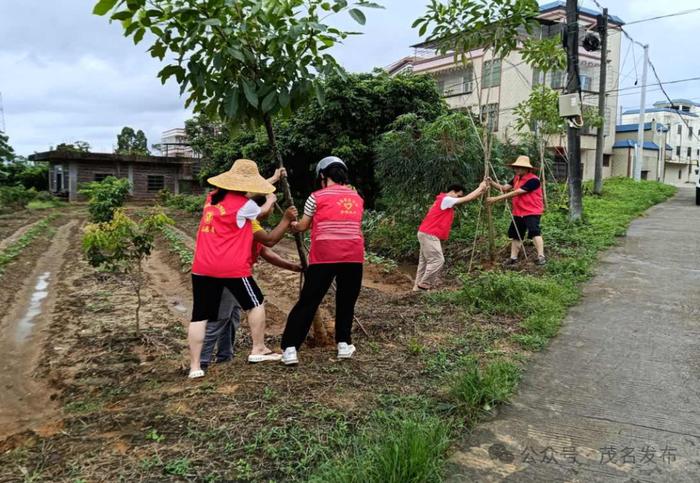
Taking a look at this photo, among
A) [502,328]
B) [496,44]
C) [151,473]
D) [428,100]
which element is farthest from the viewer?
[428,100]

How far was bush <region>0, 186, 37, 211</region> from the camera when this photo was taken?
Answer: 86.9 ft

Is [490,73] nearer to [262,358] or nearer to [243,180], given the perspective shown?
[243,180]

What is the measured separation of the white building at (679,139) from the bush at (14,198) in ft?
143

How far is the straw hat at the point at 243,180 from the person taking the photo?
13.1ft

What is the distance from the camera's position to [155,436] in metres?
2.98

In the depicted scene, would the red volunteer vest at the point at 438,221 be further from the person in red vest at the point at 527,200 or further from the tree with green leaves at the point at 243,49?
the tree with green leaves at the point at 243,49

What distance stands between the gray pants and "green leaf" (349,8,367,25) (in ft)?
7.58

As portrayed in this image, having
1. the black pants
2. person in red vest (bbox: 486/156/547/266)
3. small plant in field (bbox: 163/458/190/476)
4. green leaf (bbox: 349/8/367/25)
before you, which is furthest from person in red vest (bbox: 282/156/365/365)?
person in red vest (bbox: 486/156/547/266)

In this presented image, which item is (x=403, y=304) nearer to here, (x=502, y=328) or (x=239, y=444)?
(x=502, y=328)

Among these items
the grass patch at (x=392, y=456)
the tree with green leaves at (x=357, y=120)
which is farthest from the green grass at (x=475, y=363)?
the tree with green leaves at (x=357, y=120)

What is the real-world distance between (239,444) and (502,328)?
3094 mm

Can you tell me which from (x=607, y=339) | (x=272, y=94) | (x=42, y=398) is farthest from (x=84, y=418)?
(x=607, y=339)

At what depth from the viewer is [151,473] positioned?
2.65 metres

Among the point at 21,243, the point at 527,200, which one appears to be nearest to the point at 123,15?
the point at 527,200
